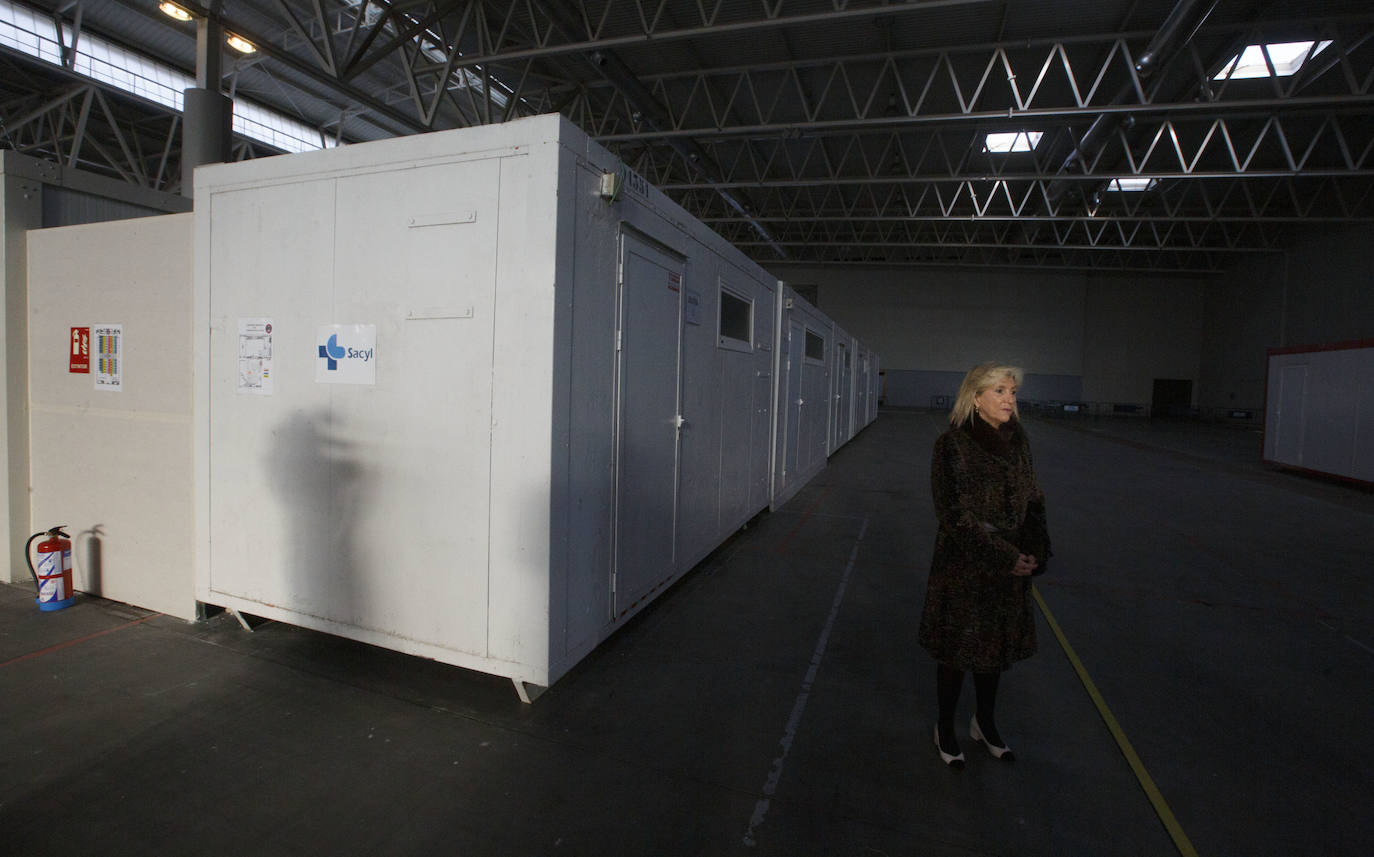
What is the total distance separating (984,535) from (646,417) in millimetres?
2142

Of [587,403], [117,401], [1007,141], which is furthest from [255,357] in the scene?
[1007,141]

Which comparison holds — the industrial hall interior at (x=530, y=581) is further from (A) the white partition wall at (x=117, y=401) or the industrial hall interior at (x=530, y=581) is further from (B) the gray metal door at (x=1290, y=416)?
(B) the gray metal door at (x=1290, y=416)

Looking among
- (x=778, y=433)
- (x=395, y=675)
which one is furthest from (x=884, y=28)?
(x=395, y=675)

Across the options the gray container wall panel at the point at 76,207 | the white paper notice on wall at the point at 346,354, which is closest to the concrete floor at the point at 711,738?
the white paper notice on wall at the point at 346,354

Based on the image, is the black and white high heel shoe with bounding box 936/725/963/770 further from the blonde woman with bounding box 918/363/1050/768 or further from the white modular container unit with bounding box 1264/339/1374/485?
the white modular container unit with bounding box 1264/339/1374/485

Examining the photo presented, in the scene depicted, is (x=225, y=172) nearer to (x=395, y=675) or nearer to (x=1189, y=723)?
(x=395, y=675)

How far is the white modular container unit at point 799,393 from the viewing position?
7445mm

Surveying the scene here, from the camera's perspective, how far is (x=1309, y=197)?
21.0 meters

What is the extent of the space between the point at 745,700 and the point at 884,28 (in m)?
12.4

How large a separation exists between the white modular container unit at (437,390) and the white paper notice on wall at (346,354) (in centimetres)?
1

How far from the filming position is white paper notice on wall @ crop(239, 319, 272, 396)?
3512 mm

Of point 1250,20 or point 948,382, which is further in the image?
point 948,382

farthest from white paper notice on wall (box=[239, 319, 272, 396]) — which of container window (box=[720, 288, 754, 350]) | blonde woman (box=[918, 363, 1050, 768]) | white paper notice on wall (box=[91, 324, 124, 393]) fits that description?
blonde woman (box=[918, 363, 1050, 768])

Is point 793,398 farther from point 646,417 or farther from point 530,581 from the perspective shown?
point 530,581
